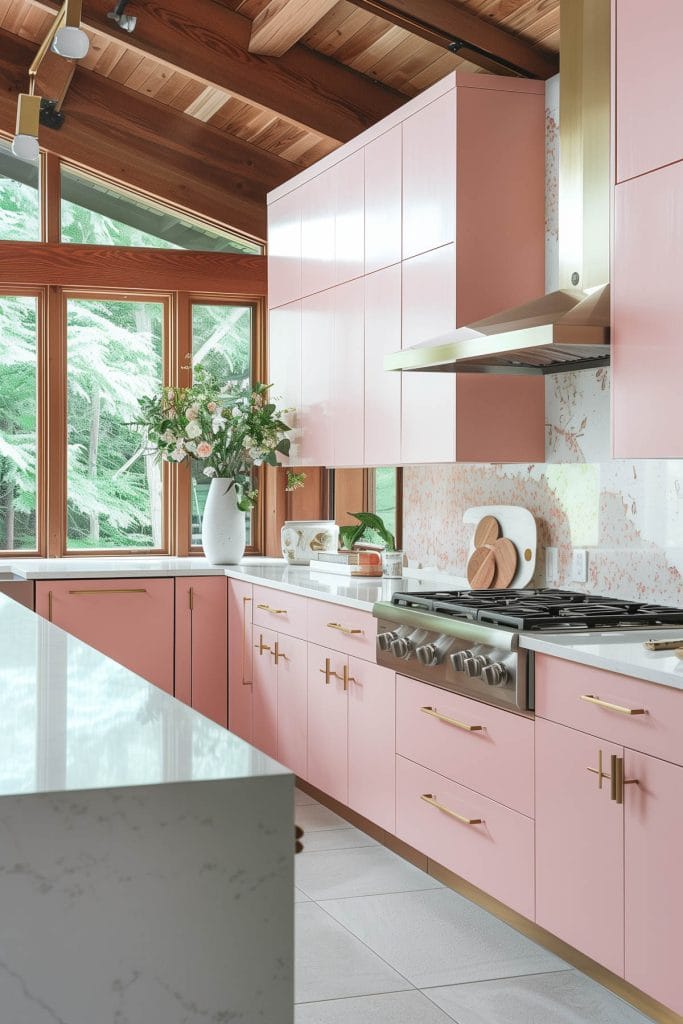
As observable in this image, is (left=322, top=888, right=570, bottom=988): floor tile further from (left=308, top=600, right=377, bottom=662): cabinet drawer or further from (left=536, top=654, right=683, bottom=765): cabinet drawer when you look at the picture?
(left=308, top=600, right=377, bottom=662): cabinet drawer

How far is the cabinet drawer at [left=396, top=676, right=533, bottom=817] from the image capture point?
2.87 meters

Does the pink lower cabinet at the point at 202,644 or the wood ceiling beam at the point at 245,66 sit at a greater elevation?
the wood ceiling beam at the point at 245,66

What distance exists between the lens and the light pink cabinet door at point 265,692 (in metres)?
4.55

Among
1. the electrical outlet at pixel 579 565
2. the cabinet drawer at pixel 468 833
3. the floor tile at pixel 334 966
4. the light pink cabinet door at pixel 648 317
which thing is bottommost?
the floor tile at pixel 334 966

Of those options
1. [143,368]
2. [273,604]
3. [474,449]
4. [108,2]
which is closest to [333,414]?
[273,604]

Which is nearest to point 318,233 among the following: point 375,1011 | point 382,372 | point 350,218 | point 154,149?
point 350,218

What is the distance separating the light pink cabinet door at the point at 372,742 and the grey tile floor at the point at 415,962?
0.68ft

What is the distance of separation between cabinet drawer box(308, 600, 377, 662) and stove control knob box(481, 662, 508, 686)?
775 millimetres

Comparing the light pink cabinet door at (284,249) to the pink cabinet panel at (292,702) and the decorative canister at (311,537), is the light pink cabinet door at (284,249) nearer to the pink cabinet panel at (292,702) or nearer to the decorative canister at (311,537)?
the decorative canister at (311,537)

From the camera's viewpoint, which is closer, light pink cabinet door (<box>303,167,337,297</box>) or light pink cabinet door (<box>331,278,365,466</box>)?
light pink cabinet door (<box>331,278,365,466</box>)

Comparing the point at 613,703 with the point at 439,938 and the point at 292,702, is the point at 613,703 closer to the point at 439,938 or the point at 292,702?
the point at 439,938

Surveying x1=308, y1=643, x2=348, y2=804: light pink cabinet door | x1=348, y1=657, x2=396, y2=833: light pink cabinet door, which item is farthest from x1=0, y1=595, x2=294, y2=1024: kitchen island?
x1=308, y1=643, x2=348, y2=804: light pink cabinet door

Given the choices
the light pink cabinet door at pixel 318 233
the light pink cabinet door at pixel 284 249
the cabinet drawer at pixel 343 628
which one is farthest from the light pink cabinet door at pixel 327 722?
the light pink cabinet door at pixel 284 249

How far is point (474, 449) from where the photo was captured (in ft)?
12.0
